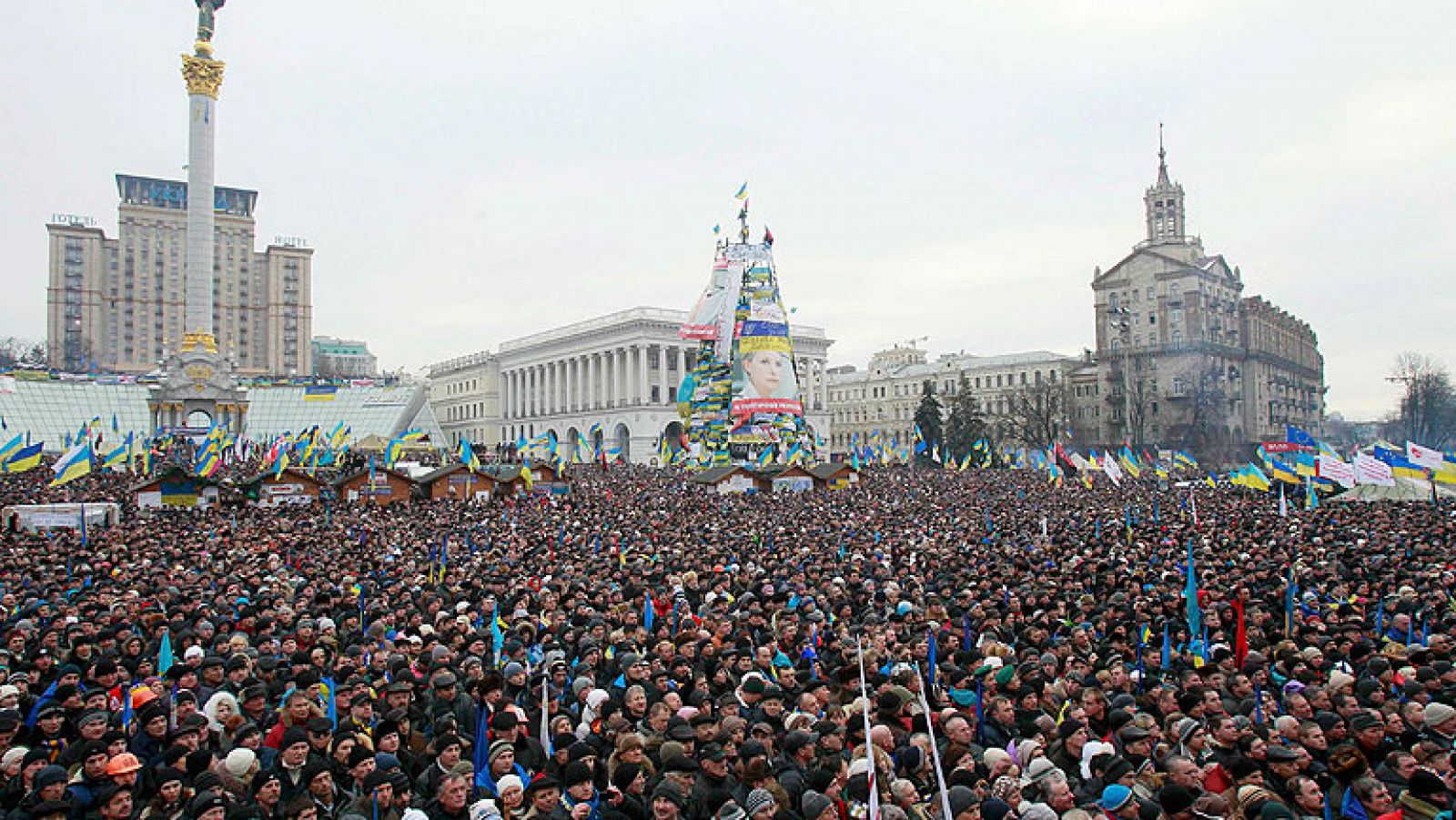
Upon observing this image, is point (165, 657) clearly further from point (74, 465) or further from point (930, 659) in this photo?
point (74, 465)

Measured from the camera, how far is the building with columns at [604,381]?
8494 cm

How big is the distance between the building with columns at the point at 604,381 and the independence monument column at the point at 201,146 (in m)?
25.2

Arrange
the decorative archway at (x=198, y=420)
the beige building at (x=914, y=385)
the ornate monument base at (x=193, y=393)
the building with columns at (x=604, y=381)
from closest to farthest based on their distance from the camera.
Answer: the ornate monument base at (x=193, y=393)
the decorative archway at (x=198, y=420)
the building with columns at (x=604, y=381)
the beige building at (x=914, y=385)

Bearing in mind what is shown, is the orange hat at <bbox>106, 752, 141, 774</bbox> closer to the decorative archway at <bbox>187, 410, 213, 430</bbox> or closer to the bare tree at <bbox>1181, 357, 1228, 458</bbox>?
the decorative archway at <bbox>187, 410, 213, 430</bbox>

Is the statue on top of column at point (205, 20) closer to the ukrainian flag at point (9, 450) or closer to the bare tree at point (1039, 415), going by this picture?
the ukrainian flag at point (9, 450)

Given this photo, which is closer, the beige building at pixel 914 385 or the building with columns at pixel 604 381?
the building with columns at pixel 604 381

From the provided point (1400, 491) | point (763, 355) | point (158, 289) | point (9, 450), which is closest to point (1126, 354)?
point (763, 355)

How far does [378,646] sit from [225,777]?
11.0 ft

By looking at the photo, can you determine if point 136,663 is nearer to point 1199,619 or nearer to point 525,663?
point 525,663

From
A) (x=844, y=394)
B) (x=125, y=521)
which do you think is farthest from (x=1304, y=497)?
(x=844, y=394)

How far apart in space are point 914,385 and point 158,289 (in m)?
92.2

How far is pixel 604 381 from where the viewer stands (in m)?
89.0

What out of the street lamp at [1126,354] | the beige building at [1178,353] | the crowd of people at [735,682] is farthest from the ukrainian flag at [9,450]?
the street lamp at [1126,354]

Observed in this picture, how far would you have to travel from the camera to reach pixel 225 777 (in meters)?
5.66
